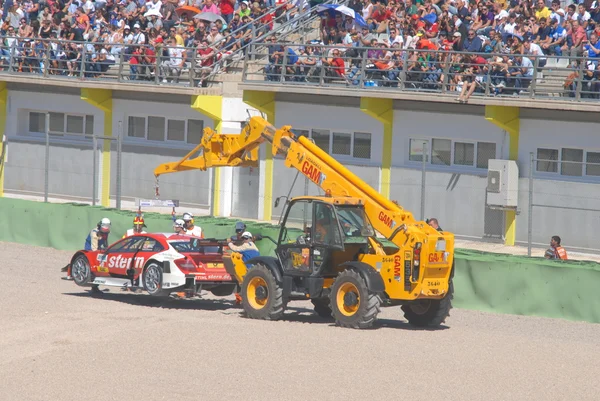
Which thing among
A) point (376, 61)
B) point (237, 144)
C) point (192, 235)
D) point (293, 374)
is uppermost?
point (376, 61)

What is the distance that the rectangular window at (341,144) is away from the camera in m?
29.8

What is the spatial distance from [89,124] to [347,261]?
1821 cm

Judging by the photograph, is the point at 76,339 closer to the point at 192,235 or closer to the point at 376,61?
the point at 192,235

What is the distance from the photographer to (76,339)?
1716cm

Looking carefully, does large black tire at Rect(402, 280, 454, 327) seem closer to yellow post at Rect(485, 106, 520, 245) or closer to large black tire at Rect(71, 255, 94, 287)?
large black tire at Rect(71, 255, 94, 287)

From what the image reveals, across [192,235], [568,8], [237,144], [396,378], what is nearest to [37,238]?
[192,235]

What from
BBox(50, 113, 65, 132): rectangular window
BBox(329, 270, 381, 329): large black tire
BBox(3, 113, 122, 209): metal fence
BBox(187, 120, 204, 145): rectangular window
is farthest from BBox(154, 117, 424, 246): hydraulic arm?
BBox(50, 113, 65, 132): rectangular window

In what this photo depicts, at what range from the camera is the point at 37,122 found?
36.3m

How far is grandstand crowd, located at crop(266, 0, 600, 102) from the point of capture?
2598 centimetres

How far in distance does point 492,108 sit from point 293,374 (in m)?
12.9

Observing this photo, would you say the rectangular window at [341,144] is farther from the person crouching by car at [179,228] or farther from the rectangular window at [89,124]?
the rectangular window at [89,124]

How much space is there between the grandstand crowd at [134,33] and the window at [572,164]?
9474 millimetres

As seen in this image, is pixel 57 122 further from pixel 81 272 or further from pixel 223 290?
pixel 223 290

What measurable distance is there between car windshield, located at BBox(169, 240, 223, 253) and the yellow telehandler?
745 mm
